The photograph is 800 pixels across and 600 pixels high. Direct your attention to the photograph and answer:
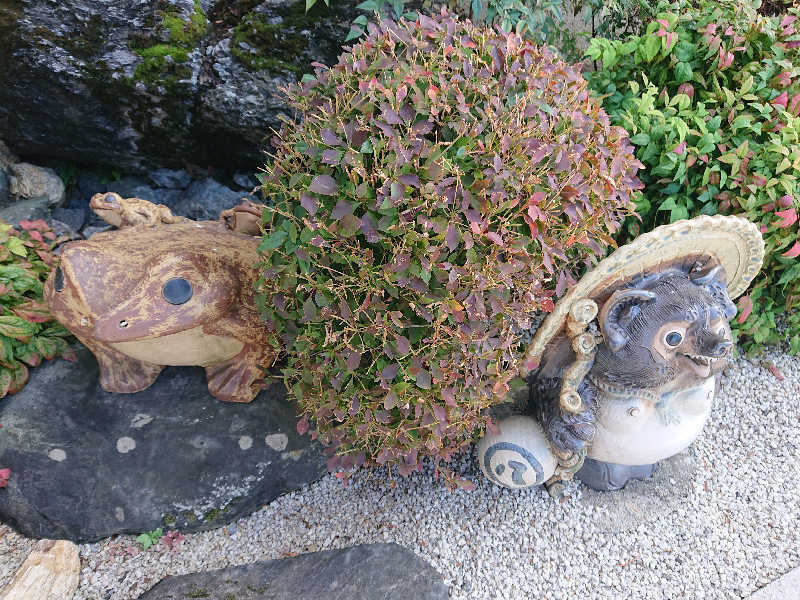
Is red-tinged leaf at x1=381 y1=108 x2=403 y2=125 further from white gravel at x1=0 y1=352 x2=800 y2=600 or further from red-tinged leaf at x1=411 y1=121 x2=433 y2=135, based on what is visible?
white gravel at x1=0 y1=352 x2=800 y2=600

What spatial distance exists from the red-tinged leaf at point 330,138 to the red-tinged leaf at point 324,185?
12 cm

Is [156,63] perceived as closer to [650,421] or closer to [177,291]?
[177,291]

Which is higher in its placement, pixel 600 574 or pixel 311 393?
pixel 311 393

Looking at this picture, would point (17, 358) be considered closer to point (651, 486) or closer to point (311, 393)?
point (311, 393)

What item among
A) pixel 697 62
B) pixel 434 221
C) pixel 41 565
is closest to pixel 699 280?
pixel 434 221

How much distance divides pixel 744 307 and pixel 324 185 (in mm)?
2649

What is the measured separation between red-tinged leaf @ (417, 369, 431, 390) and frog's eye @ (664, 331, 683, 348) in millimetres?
1017

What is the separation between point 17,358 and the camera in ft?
8.96

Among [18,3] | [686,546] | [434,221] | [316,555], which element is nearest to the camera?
[434,221]

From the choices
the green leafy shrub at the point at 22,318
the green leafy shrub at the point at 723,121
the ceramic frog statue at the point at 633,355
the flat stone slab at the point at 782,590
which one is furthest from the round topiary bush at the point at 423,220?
the flat stone slab at the point at 782,590

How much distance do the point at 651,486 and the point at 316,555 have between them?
1758mm

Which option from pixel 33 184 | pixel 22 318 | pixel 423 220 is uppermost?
pixel 423 220

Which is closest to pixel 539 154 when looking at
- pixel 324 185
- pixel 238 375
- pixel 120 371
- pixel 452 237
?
pixel 452 237

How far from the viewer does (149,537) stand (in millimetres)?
2639
